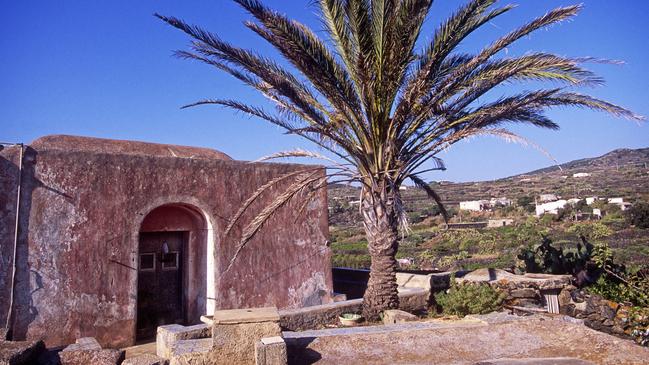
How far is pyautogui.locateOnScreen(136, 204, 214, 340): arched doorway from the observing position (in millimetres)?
9664

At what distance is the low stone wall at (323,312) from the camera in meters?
8.14

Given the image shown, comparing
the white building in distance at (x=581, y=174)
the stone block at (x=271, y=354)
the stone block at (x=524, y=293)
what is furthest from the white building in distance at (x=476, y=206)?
the stone block at (x=271, y=354)

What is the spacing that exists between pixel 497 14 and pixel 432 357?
5184mm

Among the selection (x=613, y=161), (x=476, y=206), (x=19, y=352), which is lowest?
(x=19, y=352)

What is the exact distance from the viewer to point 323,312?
855cm

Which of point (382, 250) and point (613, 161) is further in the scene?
point (613, 161)

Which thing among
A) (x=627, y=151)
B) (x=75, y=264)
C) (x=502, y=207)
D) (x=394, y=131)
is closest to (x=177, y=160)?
(x=75, y=264)

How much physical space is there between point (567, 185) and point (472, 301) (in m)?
50.3

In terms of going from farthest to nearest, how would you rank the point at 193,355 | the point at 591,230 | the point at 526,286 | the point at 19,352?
the point at 591,230 → the point at 526,286 → the point at 19,352 → the point at 193,355

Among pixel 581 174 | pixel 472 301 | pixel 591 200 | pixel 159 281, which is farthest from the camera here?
pixel 581 174

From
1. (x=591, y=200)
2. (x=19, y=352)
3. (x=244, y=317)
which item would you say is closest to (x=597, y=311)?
(x=244, y=317)

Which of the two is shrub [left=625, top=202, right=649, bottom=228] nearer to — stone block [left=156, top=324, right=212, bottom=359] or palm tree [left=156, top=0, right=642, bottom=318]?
palm tree [left=156, top=0, right=642, bottom=318]

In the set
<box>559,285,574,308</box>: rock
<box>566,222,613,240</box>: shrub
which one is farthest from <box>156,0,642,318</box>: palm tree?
<box>566,222,613,240</box>: shrub

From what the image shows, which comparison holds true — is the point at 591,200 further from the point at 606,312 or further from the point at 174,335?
the point at 174,335
